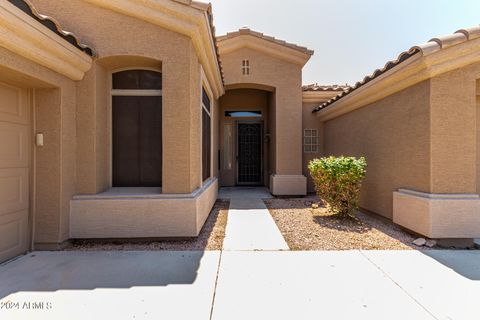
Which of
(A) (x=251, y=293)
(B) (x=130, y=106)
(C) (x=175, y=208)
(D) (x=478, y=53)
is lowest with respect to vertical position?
(A) (x=251, y=293)

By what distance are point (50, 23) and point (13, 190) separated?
2.71 metres

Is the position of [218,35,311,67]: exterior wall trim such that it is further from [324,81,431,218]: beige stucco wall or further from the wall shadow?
the wall shadow

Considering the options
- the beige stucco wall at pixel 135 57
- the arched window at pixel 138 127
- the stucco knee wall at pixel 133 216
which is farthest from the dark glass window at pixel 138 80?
the stucco knee wall at pixel 133 216

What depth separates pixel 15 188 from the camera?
414 centimetres

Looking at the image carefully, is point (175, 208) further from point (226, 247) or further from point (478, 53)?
point (478, 53)

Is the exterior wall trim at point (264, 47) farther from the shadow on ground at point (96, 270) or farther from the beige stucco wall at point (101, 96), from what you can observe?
the shadow on ground at point (96, 270)

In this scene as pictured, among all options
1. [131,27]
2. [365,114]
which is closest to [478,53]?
[365,114]

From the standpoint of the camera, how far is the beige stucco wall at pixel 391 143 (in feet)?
16.1

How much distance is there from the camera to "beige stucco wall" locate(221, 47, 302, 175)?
9734 millimetres

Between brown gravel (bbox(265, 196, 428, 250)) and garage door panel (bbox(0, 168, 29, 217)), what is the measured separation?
461cm

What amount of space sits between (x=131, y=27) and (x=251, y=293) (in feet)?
16.4

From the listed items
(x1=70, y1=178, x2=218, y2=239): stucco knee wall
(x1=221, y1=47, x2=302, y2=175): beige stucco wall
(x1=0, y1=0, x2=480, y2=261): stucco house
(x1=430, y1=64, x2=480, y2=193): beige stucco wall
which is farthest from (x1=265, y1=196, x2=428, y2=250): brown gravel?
(x1=221, y1=47, x2=302, y2=175): beige stucco wall

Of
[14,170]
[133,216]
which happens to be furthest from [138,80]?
[133,216]

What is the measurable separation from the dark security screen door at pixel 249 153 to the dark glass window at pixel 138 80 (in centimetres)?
688
